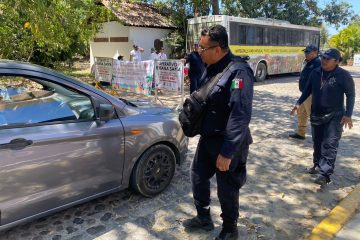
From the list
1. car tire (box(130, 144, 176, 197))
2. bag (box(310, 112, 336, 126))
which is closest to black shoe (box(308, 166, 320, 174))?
bag (box(310, 112, 336, 126))

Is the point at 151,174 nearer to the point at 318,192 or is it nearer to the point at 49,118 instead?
the point at 49,118

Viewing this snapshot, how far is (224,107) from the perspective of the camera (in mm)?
2613

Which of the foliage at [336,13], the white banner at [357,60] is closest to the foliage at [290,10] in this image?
the foliage at [336,13]

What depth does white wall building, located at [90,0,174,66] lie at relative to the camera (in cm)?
1836

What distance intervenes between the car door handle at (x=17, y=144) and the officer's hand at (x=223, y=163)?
→ 1.50 meters

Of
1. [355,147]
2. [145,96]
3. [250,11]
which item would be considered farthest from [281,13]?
[355,147]

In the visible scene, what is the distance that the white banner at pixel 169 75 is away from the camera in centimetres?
829

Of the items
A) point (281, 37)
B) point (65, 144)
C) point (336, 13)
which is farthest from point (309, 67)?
point (336, 13)

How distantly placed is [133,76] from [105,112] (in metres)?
6.61

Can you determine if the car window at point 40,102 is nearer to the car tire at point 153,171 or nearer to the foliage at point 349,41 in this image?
the car tire at point 153,171

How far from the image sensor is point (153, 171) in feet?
12.5

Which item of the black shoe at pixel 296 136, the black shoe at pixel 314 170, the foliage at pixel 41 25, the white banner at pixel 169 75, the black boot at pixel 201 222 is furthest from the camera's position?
the foliage at pixel 41 25

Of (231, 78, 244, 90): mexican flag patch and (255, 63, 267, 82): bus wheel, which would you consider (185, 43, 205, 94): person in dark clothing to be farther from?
(255, 63, 267, 82): bus wheel

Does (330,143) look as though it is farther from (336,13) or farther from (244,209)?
(336,13)
